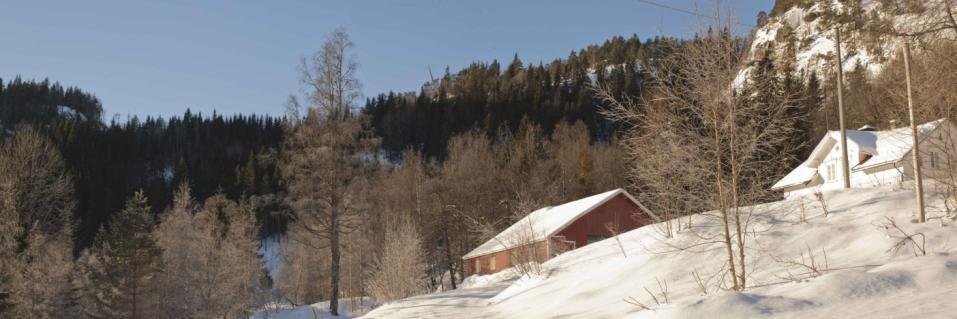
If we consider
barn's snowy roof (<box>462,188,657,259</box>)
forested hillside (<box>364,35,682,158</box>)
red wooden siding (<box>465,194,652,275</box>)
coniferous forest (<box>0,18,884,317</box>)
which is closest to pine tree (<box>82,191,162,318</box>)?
coniferous forest (<box>0,18,884,317</box>)

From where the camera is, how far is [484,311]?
599 inches

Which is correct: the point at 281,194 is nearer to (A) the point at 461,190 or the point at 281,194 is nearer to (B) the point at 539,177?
(A) the point at 461,190

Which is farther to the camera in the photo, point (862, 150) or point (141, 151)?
point (141, 151)

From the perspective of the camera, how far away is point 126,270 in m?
32.3

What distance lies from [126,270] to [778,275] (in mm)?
30213

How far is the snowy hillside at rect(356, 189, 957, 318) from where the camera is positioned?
7578 mm

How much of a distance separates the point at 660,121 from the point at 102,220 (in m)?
81.9

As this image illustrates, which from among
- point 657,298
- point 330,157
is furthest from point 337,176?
point 657,298

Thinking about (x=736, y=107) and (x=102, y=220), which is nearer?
(x=736, y=107)

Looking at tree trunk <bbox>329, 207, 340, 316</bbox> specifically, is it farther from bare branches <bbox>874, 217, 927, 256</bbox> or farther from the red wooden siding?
bare branches <bbox>874, 217, 927, 256</bbox>

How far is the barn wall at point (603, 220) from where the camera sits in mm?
33734

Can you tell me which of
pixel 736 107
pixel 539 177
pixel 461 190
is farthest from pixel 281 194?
pixel 539 177

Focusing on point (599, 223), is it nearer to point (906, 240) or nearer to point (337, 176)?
point (337, 176)

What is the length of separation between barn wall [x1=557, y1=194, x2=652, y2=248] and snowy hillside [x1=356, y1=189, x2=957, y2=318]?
50.9 feet
